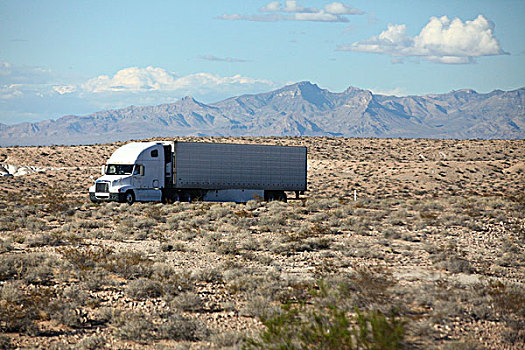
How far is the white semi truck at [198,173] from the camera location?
31297 mm

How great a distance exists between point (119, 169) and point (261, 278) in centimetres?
2016

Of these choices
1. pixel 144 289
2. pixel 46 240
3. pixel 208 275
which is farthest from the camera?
pixel 46 240

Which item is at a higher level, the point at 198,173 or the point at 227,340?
the point at 198,173

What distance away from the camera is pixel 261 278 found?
12.8m

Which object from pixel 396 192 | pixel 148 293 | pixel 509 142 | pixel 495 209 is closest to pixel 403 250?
pixel 148 293

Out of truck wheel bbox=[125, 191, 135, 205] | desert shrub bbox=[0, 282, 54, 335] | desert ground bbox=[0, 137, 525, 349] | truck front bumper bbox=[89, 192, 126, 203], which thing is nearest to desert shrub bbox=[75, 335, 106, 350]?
desert ground bbox=[0, 137, 525, 349]

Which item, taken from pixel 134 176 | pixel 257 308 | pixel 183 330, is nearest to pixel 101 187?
pixel 134 176

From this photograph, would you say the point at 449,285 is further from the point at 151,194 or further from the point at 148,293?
the point at 151,194

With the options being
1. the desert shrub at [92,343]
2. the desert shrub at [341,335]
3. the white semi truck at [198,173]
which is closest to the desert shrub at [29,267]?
the desert shrub at [92,343]

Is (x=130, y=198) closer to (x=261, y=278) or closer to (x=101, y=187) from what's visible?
(x=101, y=187)

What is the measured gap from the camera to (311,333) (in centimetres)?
746

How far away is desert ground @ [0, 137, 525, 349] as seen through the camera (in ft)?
29.5

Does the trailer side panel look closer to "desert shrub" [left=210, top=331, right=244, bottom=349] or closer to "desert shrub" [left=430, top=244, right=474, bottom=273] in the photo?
"desert shrub" [left=430, top=244, right=474, bottom=273]

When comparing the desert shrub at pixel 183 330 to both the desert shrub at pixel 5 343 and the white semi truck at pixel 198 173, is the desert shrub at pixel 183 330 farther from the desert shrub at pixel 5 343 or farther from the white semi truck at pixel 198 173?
the white semi truck at pixel 198 173
